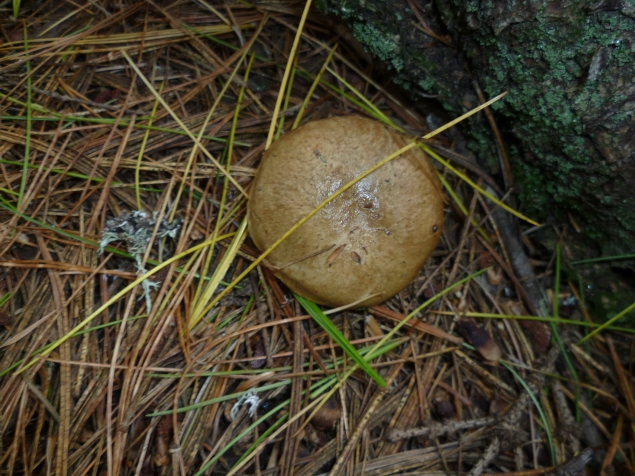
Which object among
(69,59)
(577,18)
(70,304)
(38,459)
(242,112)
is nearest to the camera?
(577,18)

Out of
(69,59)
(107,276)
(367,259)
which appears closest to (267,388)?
(367,259)

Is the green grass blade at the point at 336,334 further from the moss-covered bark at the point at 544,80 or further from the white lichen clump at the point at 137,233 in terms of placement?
the moss-covered bark at the point at 544,80

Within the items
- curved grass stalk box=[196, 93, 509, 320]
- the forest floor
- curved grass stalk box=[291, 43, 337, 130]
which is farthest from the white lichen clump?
curved grass stalk box=[291, 43, 337, 130]

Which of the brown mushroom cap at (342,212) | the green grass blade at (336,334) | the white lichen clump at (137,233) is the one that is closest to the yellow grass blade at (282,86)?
the brown mushroom cap at (342,212)

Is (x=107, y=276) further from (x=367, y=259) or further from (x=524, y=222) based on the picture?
(x=524, y=222)

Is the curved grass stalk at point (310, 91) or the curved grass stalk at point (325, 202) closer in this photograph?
the curved grass stalk at point (325, 202)

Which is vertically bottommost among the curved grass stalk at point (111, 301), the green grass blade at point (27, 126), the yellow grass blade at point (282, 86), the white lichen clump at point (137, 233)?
the curved grass stalk at point (111, 301)

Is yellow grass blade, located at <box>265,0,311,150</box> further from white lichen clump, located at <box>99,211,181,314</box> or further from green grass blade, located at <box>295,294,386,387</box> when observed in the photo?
green grass blade, located at <box>295,294,386,387</box>
